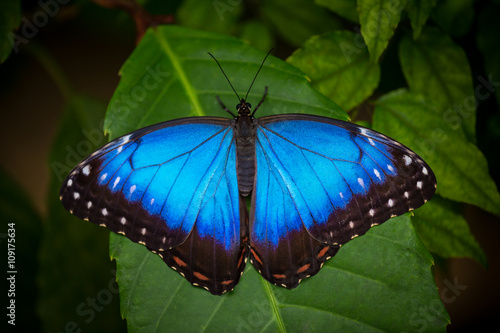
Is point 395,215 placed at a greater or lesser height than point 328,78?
lesser

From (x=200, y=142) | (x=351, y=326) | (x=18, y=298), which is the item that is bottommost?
(x=18, y=298)

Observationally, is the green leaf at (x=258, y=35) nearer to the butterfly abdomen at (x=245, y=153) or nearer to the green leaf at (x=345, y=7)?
the green leaf at (x=345, y=7)

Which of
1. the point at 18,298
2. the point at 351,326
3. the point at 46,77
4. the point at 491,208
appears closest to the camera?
the point at 351,326

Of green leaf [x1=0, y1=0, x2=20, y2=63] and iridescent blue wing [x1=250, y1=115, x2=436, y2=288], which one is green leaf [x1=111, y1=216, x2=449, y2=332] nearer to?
iridescent blue wing [x1=250, y1=115, x2=436, y2=288]

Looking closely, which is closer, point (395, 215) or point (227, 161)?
point (395, 215)

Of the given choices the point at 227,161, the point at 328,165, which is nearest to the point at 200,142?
the point at 227,161

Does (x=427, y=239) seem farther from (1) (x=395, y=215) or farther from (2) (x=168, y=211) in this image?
(2) (x=168, y=211)

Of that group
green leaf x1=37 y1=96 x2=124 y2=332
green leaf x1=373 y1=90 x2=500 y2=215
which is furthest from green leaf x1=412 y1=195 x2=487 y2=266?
green leaf x1=37 y1=96 x2=124 y2=332
